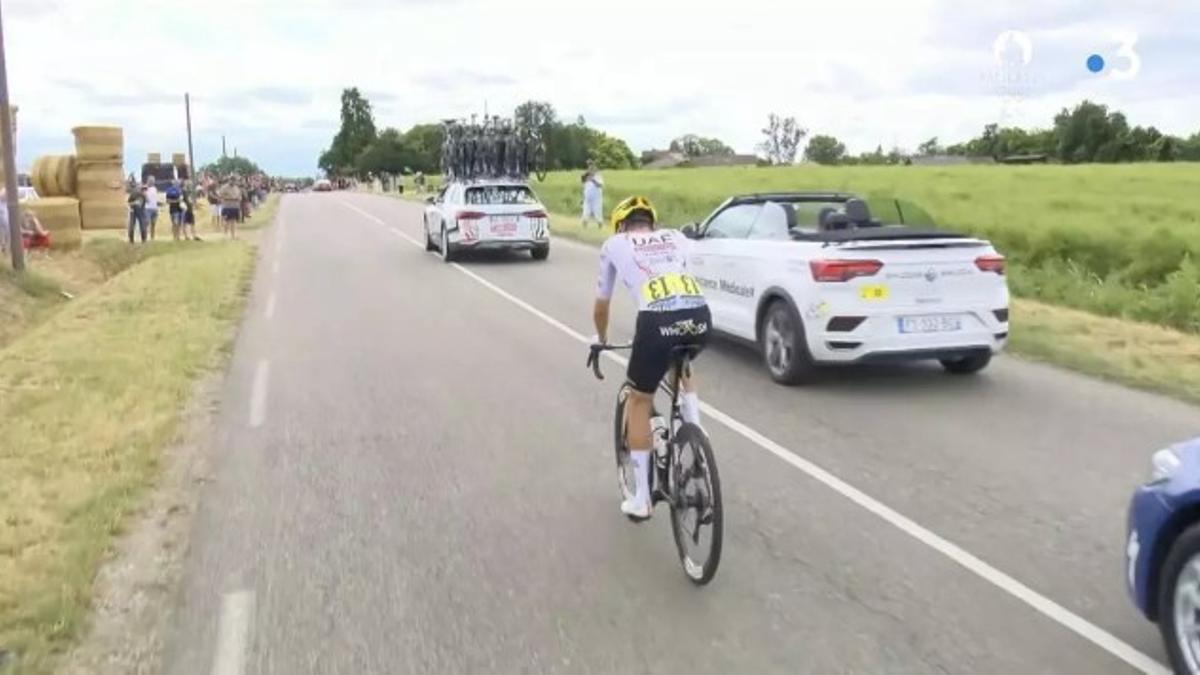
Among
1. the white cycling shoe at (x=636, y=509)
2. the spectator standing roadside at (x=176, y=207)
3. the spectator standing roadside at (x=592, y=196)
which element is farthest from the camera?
the spectator standing roadside at (x=592, y=196)

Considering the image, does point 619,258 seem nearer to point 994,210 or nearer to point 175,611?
point 175,611

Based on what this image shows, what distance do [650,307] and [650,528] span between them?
1302 millimetres

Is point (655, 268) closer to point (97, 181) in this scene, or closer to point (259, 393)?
point (259, 393)

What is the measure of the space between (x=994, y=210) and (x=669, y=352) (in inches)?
915

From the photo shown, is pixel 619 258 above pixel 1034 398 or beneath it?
above

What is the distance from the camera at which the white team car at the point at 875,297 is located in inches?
368

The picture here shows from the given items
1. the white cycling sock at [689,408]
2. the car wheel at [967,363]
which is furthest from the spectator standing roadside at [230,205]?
the white cycling sock at [689,408]

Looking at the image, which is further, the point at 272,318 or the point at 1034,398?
the point at 272,318

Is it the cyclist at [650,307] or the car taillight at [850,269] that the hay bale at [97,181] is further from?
the cyclist at [650,307]

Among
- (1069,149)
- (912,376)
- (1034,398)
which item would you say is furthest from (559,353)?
(1069,149)

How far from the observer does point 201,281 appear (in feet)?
59.9

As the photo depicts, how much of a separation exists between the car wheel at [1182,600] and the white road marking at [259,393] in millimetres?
6271

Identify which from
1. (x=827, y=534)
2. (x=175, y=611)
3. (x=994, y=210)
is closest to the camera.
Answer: (x=175, y=611)

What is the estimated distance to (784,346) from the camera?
9875 millimetres
